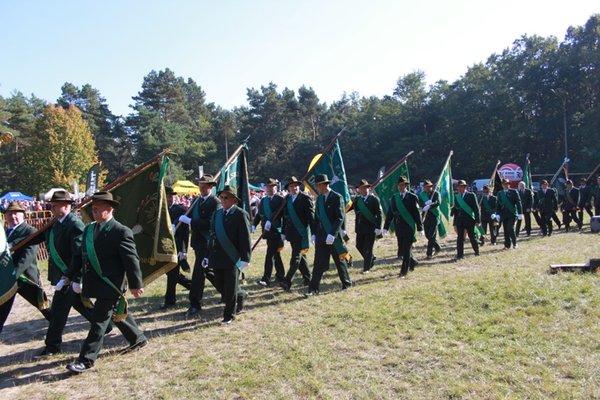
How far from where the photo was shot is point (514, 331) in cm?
542

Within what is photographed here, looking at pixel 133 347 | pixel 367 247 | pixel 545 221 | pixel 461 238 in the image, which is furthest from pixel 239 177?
pixel 545 221

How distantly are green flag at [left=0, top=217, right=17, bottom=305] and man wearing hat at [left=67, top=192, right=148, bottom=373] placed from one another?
923 mm

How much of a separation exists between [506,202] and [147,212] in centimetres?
976

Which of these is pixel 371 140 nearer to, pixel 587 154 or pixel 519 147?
pixel 519 147

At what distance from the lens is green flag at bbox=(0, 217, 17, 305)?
17.4 feet

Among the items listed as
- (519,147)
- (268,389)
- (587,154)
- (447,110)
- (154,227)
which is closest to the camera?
(268,389)

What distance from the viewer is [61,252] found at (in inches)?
233

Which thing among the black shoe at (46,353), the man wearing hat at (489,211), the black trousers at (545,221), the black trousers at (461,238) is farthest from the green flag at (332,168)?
the black trousers at (545,221)

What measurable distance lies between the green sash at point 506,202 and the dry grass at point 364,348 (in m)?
4.77

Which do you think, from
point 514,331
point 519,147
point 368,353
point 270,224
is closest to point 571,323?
point 514,331

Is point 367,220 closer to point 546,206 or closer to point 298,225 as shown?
point 298,225

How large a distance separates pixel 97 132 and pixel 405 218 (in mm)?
57129

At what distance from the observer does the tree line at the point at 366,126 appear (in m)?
48.4

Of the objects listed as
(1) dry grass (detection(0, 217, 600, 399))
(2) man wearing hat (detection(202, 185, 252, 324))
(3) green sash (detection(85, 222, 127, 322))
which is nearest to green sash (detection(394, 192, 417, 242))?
(1) dry grass (detection(0, 217, 600, 399))
